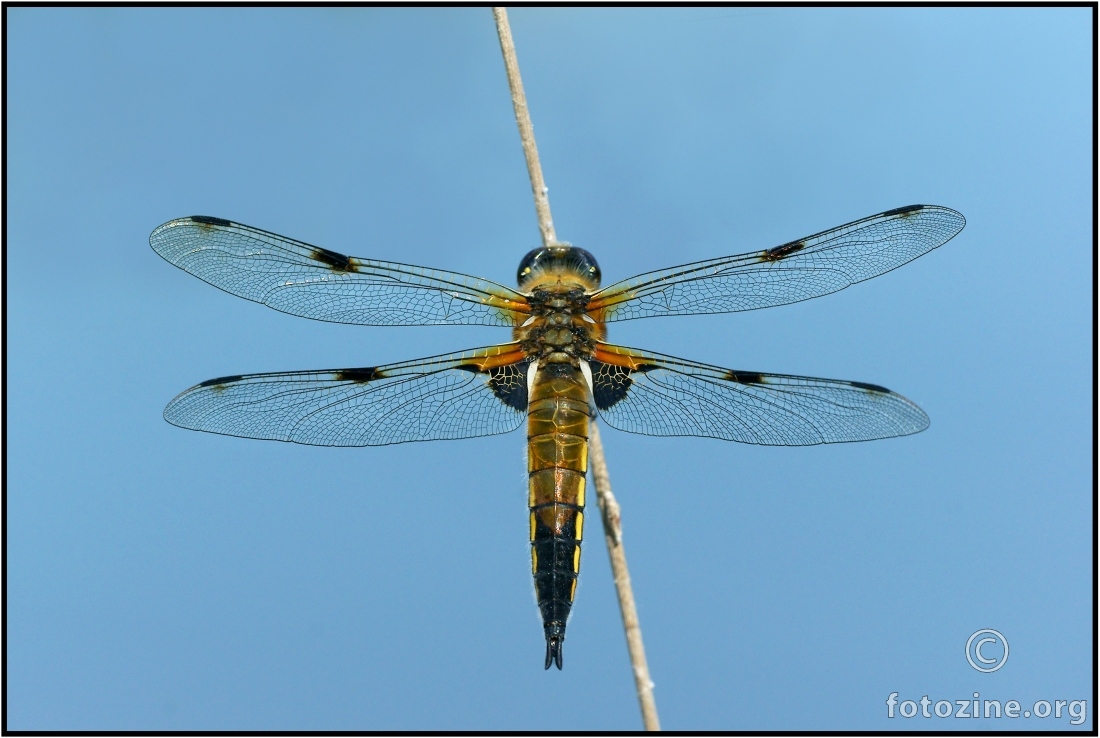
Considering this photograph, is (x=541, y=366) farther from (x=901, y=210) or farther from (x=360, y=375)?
(x=901, y=210)

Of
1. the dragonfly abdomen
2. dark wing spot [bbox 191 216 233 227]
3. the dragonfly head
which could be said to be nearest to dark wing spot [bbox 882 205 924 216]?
the dragonfly head

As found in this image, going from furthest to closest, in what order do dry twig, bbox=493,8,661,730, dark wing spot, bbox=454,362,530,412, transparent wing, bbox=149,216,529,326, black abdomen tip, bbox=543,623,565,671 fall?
1. dark wing spot, bbox=454,362,530,412
2. transparent wing, bbox=149,216,529,326
3. black abdomen tip, bbox=543,623,565,671
4. dry twig, bbox=493,8,661,730

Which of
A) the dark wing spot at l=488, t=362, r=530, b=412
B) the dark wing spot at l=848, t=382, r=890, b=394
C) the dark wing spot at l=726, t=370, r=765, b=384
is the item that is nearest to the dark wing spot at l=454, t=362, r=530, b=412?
the dark wing spot at l=488, t=362, r=530, b=412

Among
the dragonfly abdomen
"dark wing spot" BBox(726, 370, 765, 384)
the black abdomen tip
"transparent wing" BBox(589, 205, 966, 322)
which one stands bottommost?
the black abdomen tip

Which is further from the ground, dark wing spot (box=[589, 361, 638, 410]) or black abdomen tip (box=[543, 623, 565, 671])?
dark wing spot (box=[589, 361, 638, 410])

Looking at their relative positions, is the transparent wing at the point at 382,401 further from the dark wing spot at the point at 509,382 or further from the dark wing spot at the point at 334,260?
the dark wing spot at the point at 334,260

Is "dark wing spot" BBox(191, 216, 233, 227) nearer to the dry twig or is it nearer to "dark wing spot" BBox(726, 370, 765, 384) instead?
the dry twig

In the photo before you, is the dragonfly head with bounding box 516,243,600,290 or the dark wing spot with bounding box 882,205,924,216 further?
the dragonfly head with bounding box 516,243,600,290

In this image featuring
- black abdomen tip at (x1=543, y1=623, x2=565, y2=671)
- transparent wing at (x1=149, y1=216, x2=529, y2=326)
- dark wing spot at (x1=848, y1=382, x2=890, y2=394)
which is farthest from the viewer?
Answer: transparent wing at (x1=149, y1=216, x2=529, y2=326)
